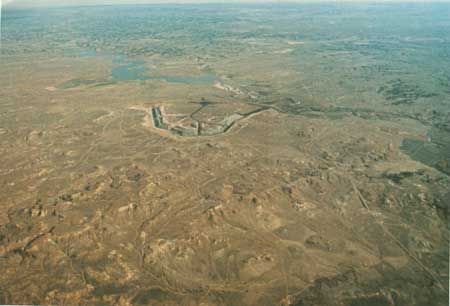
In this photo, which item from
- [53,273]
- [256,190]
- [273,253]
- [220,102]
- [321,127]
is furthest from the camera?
[220,102]

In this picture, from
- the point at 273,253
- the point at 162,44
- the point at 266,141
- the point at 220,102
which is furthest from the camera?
the point at 162,44

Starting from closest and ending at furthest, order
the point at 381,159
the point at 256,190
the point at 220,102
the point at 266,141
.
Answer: the point at 256,190, the point at 381,159, the point at 266,141, the point at 220,102

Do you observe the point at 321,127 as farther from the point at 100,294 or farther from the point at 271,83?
the point at 100,294

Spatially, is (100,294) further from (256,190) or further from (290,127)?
(290,127)

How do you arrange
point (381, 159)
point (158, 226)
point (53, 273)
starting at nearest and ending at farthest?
point (53, 273), point (158, 226), point (381, 159)

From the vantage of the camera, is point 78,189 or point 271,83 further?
point 271,83

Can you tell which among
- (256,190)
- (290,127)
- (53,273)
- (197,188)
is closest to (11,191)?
(53,273)

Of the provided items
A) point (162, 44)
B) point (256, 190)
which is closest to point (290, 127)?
point (256, 190)
